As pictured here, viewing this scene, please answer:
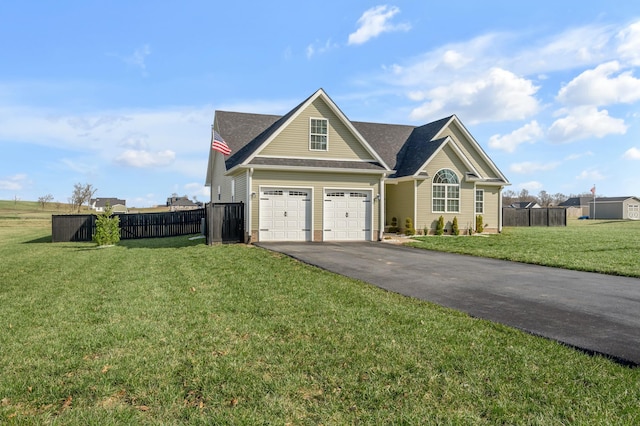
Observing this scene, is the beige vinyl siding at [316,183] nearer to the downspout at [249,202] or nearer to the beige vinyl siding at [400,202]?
the downspout at [249,202]

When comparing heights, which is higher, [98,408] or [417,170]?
[417,170]

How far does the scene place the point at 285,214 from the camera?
62.2 feet

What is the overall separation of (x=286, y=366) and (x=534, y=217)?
1536 inches

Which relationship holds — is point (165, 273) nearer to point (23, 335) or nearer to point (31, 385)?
point (23, 335)

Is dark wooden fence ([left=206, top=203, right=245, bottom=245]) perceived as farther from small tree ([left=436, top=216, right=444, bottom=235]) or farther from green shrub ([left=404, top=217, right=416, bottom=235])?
small tree ([left=436, top=216, right=444, bottom=235])

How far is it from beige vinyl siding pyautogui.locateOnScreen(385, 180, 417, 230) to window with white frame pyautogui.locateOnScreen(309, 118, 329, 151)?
638 cm

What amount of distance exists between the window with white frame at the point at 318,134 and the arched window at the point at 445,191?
7337 millimetres

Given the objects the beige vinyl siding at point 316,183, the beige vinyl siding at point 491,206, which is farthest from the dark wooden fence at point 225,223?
the beige vinyl siding at point 491,206

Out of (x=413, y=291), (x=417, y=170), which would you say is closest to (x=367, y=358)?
(x=413, y=291)

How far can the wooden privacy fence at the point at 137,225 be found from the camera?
23344 mm

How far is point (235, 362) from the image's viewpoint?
4645 mm

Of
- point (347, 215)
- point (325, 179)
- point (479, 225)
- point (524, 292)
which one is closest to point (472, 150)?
point (479, 225)

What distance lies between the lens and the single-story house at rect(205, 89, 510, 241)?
18.7 m

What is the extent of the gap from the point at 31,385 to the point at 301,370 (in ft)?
8.45
